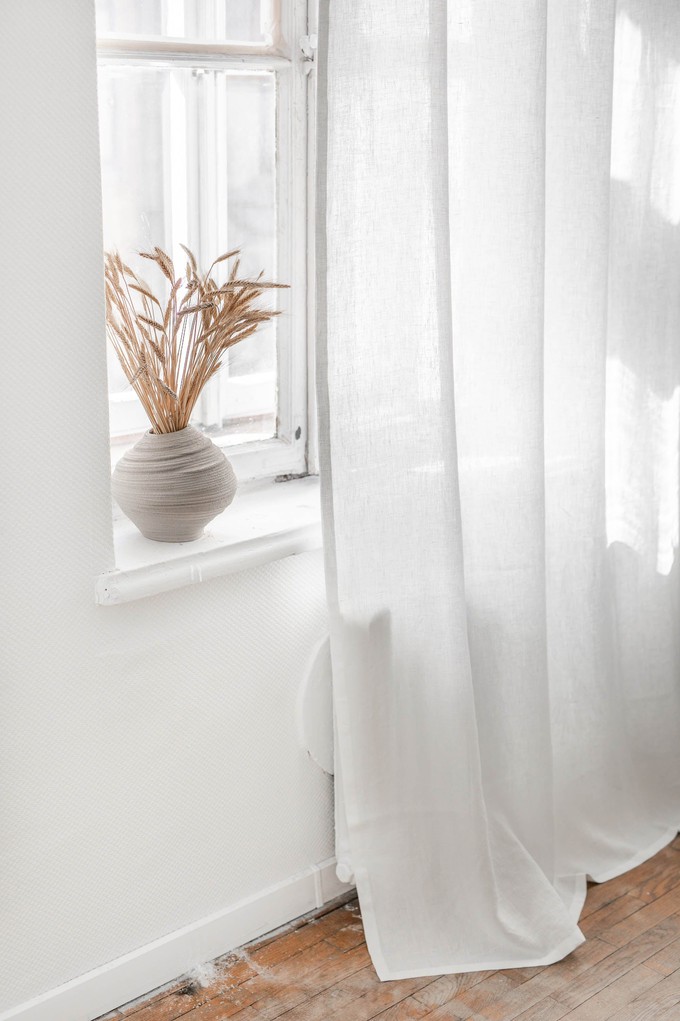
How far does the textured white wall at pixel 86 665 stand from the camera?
154 cm

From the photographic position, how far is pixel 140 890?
1.85 metres

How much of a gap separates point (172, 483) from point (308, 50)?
2.72 ft

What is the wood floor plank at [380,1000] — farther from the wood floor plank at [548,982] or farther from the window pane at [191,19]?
the window pane at [191,19]

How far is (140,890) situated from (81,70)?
49.3 inches

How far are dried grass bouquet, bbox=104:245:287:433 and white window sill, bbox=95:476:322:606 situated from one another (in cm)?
19

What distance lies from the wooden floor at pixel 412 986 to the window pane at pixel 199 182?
3.02 ft

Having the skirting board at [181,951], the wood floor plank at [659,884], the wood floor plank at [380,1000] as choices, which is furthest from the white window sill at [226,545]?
the wood floor plank at [659,884]

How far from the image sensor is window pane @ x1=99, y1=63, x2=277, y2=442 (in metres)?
1.87

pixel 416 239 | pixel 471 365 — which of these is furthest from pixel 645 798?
pixel 416 239

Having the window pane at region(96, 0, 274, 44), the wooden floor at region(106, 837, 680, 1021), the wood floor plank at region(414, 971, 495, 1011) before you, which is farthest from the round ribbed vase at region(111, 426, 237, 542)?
the wood floor plank at region(414, 971, 495, 1011)

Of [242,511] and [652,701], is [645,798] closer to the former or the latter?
[652,701]

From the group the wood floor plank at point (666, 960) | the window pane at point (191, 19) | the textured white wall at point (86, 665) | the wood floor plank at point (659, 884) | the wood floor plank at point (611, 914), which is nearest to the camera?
the textured white wall at point (86, 665)

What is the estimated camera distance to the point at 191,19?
188 centimetres

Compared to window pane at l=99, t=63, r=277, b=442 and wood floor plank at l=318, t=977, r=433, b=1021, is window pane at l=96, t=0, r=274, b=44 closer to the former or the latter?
window pane at l=99, t=63, r=277, b=442
